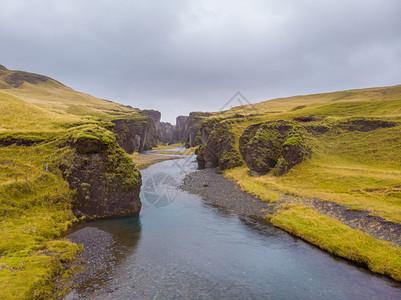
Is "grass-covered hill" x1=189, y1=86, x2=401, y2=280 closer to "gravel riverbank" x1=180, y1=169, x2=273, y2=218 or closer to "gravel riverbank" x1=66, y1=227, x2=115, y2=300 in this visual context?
"gravel riverbank" x1=180, y1=169, x2=273, y2=218

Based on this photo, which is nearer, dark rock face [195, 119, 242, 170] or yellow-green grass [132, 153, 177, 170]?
dark rock face [195, 119, 242, 170]

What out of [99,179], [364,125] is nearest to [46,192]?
[99,179]

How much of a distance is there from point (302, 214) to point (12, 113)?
70205 mm

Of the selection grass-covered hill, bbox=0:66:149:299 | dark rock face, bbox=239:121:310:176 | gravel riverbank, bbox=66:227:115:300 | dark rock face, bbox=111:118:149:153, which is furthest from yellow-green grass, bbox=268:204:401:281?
dark rock face, bbox=111:118:149:153

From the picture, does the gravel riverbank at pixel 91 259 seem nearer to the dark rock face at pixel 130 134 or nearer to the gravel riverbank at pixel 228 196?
the gravel riverbank at pixel 228 196

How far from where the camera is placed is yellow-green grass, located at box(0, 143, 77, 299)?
54.3ft

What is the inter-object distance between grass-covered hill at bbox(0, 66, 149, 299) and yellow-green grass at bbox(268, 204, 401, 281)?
25727 mm

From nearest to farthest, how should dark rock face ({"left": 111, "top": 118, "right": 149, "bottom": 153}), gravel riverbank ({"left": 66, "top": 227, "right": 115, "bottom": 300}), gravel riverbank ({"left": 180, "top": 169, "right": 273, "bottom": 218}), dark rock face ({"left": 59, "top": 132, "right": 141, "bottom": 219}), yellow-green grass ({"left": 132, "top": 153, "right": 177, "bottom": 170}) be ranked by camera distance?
gravel riverbank ({"left": 66, "top": 227, "right": 115, "bottom": 300})
dark rock face ({"left": 59, "top": 132, "right": 141, "bottom": 219})
gravel riverbank ({"left": 180, "top": 169, "right": 273, "bottom": 218})
yellow-green grass ({"left": 132, "top": 153, "right": 177, "bottom": 170})
dark rock face ({"left": 111, "top": 118, "right": 149, "bottom": 153})

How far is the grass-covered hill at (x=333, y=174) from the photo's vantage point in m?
25.3

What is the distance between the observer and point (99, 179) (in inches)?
1351

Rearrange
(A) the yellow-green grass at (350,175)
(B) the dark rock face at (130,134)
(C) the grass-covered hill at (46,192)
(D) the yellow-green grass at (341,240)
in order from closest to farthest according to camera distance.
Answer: (C) the grass-covered hill at (46,192) → (D) the yellow-green grass at (341,240) → (A) the yellow-green grass at (350,175) → (B) the dark rock face at (130,134)

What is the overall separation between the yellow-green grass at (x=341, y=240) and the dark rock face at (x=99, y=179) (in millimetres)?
24268

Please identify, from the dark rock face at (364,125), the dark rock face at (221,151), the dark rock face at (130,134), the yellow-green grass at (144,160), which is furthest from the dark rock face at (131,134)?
the dark rock face at (364,125)

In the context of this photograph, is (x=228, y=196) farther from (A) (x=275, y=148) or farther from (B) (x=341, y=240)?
(A) (x=275, y=148)
